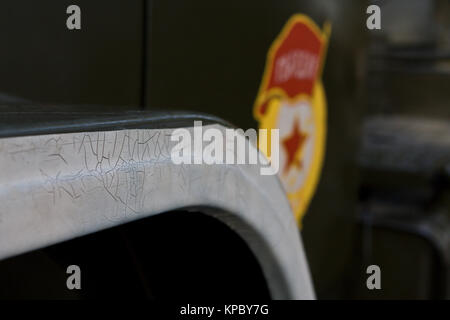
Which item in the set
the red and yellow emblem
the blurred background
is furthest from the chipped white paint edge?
the red and yellow emblem

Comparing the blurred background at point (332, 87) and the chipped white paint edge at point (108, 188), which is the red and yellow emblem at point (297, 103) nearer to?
the blurred background at point (332, 87)

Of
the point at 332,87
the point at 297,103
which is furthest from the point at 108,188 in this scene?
the point at 332,87

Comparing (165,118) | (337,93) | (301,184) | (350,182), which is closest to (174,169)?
(165,118)

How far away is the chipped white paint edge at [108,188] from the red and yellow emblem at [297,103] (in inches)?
23.3

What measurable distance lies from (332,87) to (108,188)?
1111mm

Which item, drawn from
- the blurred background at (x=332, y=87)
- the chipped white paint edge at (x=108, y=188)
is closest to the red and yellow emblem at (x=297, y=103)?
the blurred background at (x=332, y=87)

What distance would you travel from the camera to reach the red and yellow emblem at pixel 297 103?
1078 millimetres

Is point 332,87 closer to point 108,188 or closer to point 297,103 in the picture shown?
point 297,103

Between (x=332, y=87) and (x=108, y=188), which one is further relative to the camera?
(x=332, y=87)

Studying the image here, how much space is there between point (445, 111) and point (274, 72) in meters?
2.22

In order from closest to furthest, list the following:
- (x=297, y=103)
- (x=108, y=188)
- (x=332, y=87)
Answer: (x=108, y=188) → (x=297, y=103) → (x=332, y=87)

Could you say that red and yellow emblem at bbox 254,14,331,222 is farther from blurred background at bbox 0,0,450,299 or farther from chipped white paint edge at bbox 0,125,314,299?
chipped white paint edge at bbox 0,125,314,299

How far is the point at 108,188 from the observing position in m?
0.32
